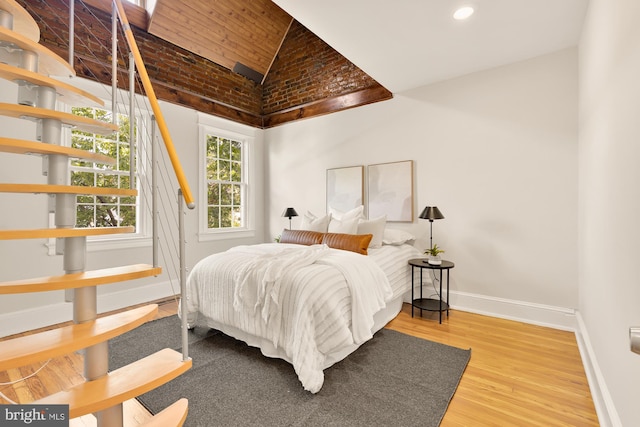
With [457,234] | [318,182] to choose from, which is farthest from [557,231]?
[318,182]

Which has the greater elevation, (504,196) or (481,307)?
(504,196)

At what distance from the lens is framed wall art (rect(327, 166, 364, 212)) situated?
4.21m

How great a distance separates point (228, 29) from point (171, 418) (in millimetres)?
4902

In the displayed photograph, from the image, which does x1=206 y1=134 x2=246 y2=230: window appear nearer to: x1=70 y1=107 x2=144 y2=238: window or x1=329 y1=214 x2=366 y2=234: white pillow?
x1=70 y1=107 x2=144 y2=238: window

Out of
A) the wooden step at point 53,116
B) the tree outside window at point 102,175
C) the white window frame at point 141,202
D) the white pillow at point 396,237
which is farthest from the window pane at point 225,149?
the wooden step at point 53,116

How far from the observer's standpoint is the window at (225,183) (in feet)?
15.5

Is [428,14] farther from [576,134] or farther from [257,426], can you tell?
[257,426]

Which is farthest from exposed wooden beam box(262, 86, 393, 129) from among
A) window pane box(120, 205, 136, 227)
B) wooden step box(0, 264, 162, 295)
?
wooden step box(0, 264, 162, 295)

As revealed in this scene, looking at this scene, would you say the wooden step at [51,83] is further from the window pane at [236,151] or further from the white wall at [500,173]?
the window pane at [236,151]

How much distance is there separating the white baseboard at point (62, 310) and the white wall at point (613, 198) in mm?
2796

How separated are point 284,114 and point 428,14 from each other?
317 cm

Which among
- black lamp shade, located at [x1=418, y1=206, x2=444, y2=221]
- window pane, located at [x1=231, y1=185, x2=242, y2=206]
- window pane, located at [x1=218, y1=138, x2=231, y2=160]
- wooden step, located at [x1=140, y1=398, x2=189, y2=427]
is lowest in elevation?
wooden step, located at [x1=140, y1=398, x2=189, y2=427]

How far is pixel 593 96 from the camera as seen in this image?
211 centimetres

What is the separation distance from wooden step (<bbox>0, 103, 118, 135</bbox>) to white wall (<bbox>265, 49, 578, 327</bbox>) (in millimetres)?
3237
